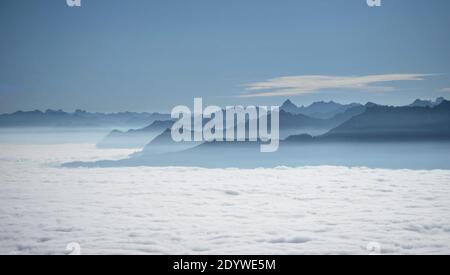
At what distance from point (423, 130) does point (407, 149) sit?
41725 millimetres

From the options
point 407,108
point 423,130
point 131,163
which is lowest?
point 131,163

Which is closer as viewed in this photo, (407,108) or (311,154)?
(407,108)

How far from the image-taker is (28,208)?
16.6 meters

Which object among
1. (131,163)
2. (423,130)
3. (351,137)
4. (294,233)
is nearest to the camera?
(294,233)

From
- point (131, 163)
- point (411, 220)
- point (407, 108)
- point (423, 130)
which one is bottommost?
point (411, 220)

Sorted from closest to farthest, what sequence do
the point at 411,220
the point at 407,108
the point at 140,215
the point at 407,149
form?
1. the point at 411,220
2. the point at 140,215
3. the point at 407,108
4. the point at 407,149

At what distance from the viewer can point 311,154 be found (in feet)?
261

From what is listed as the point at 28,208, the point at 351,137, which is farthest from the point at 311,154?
the point at 28,208
